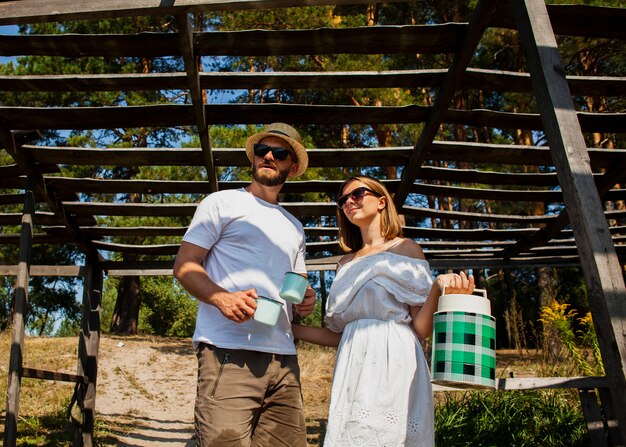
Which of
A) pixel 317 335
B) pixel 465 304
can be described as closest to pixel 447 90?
pixel 317 335

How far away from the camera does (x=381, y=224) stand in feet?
8.07

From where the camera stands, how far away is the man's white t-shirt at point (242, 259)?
2.36m

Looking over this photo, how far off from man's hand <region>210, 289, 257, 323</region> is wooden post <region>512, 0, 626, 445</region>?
1.19m

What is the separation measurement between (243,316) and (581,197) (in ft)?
4.25

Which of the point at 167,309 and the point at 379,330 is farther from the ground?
the point at 167,309

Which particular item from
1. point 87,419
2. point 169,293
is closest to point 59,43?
point 87,419

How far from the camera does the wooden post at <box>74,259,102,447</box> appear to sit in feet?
18.0

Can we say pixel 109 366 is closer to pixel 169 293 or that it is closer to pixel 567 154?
pixel 567 154

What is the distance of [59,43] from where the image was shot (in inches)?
121

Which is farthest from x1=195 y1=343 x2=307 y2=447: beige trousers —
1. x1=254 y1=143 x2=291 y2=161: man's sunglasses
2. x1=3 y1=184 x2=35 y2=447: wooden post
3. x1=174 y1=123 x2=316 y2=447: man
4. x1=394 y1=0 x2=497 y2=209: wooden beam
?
x1=3 y1=184 x2=35 y2=447: wooden post

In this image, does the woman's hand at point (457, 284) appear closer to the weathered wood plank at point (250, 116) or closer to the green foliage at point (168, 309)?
the weathered wood plank at point (250, 116)

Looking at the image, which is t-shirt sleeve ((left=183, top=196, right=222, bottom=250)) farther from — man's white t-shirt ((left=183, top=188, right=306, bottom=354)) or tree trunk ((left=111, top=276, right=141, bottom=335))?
tree trunk ((left=111, top=276, right=141, bottom=335))

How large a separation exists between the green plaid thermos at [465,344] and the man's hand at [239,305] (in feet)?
2.21

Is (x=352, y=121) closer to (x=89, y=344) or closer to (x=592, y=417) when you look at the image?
(x=592, y=417)
